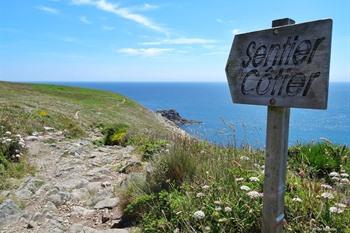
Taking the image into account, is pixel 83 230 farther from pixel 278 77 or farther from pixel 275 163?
pixel 278 77

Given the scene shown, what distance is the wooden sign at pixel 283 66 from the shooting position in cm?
280

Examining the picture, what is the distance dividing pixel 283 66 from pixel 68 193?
4.77 meters

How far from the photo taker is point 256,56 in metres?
3.29

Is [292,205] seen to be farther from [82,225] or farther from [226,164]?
[82,225]

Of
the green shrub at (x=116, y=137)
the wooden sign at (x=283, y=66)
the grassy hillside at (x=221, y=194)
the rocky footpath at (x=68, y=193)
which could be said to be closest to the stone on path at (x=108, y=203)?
the rocky footpath at (x=68, y=193)

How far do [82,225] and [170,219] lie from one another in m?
1.62

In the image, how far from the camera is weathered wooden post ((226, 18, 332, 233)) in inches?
111

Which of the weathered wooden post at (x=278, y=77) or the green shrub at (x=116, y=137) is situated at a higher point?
the weathered wooden post at (x=278, y=77)

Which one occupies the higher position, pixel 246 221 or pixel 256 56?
pixel 256 56

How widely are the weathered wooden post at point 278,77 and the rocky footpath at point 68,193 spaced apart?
7.55ft

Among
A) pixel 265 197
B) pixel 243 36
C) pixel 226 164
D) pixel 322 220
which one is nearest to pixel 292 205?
pixel 322 220

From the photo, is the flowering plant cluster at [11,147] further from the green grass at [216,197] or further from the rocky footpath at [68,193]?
the green grass at [216,197]

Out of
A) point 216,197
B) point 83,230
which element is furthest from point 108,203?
point 216,197

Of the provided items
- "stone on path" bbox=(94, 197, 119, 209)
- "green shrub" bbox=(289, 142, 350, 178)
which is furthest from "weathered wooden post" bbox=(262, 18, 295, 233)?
"green shrub" bbox=(289, 142, 350, 178)
